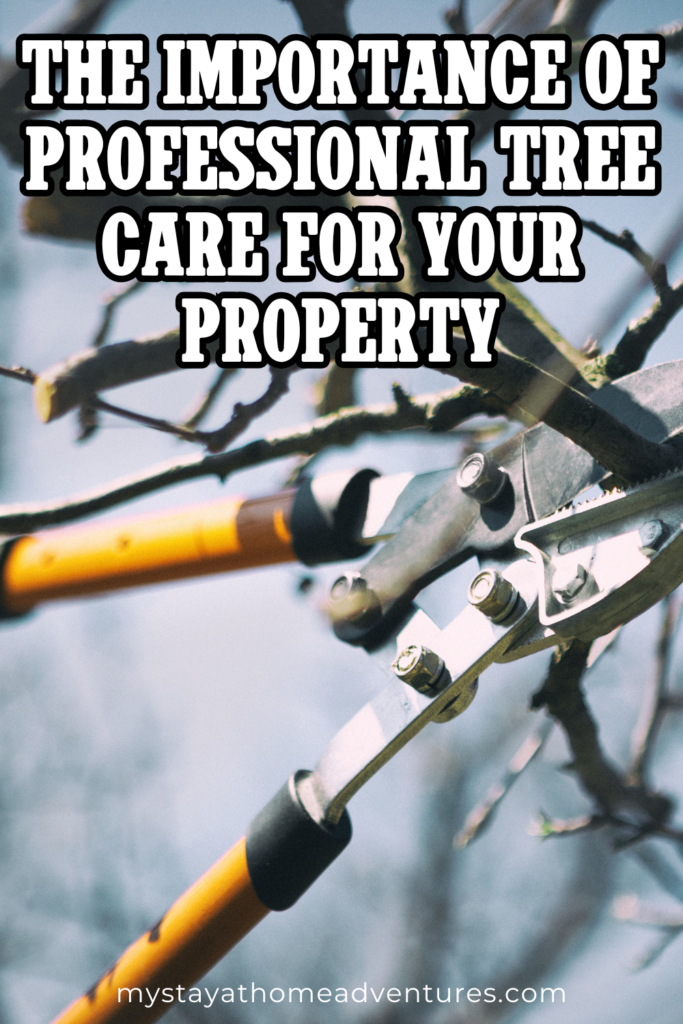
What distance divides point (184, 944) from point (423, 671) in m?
0.74

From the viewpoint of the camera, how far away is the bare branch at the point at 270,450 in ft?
6.50

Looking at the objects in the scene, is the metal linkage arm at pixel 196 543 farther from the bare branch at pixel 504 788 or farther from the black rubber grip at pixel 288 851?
the bare branch at pixel 504 788

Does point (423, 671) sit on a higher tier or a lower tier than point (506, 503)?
lower

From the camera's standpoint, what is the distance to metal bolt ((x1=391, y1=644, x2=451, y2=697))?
1676 millimetres

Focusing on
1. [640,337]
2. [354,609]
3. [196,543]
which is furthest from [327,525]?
[640,337]

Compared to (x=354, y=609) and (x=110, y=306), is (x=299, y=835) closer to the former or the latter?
(x=354, y=609)

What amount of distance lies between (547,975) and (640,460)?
3.85 meters

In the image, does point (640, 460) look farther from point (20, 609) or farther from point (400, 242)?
point (20, 609)

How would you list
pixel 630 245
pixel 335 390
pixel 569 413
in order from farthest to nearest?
pixel 335 390 < pixel 630 245 < pixel 569 413

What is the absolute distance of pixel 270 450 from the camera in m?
2.16

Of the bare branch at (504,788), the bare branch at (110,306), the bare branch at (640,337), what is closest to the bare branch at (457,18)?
the bare branch at (640,337)

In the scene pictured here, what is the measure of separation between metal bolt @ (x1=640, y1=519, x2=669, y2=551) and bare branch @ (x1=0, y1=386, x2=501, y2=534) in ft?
1.98

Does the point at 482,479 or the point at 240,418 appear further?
the point at 240,418

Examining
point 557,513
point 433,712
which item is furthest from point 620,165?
point 433,712
